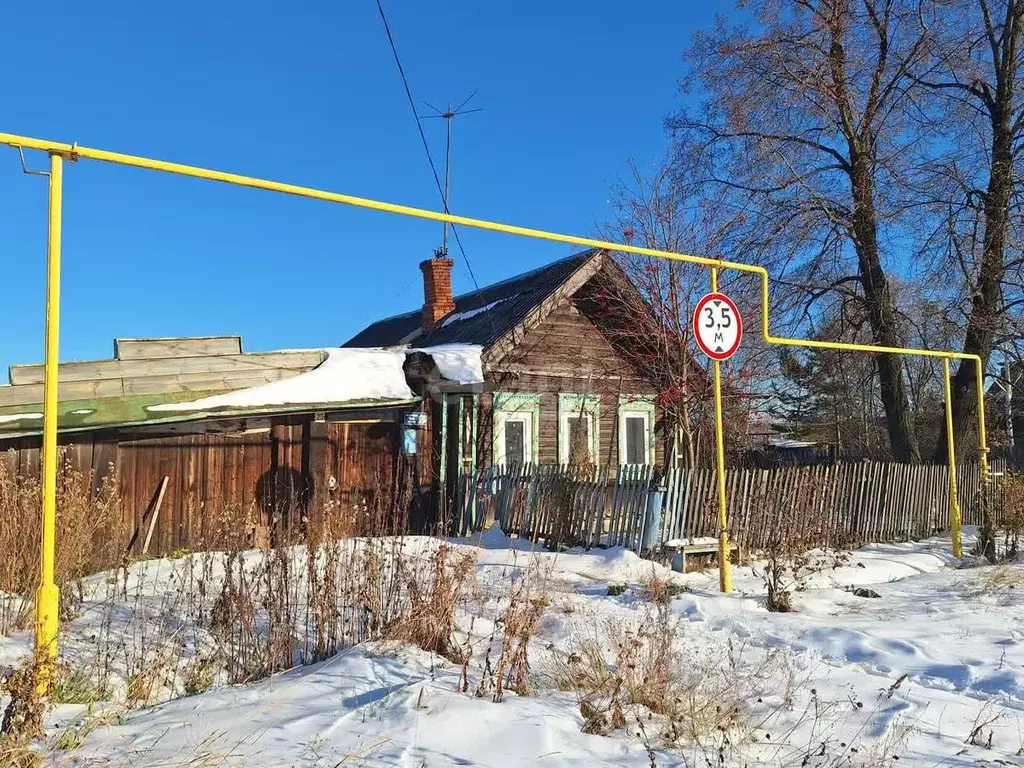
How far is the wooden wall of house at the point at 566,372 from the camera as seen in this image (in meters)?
14.3

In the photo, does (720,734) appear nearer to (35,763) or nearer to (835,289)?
(35,763)

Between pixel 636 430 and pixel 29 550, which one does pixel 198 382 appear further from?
pixel 636 430

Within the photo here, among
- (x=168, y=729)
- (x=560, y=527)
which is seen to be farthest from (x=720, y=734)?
(x=560, y=527)

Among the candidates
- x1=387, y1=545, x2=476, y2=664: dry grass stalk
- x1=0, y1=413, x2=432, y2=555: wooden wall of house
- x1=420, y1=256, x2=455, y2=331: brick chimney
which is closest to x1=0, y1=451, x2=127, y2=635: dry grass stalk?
x1=387, y1=545, x2=476, y2=664: dry grass stalk

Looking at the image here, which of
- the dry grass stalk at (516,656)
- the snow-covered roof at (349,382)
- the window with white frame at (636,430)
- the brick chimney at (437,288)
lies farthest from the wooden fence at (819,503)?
the brick chimney at (437,288)

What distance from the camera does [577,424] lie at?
1525 cm

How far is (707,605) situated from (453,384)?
6.64m

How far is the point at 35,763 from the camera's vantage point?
2.89 meters

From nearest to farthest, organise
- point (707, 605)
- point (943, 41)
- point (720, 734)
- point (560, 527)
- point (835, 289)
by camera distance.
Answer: point (720, 734) < point (707, 605) < point (560, 527) < point (943, 41) < point (835, 289)

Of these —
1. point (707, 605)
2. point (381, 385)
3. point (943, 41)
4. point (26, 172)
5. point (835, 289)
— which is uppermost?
point (943, 41)

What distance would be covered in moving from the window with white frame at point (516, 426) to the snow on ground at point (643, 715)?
7405 mm

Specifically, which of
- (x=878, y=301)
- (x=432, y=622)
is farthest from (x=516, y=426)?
(x=432, y=622)

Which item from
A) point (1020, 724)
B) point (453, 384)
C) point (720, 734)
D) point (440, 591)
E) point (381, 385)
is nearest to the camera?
point (720, 734)

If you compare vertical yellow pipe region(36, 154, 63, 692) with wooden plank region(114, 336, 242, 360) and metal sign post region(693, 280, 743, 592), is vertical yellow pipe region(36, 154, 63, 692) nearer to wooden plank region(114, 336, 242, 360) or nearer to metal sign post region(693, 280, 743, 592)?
metal sign post region(693, 280, 743, 592)
